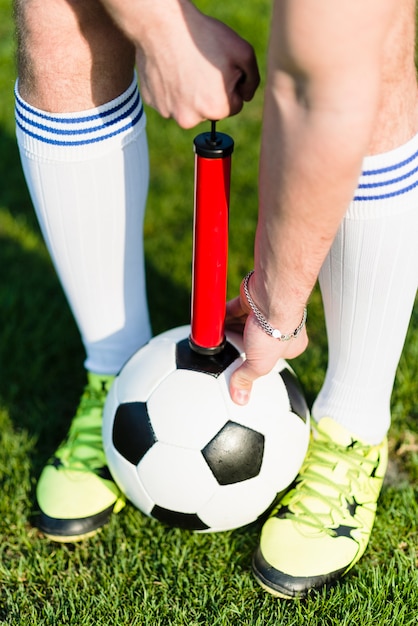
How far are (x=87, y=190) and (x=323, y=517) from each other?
1.09 meters

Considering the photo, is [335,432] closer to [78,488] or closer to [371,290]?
[371,290]

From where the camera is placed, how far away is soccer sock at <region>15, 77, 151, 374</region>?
1.98 metres

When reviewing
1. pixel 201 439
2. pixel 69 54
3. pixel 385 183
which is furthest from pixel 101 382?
pixel 385 183

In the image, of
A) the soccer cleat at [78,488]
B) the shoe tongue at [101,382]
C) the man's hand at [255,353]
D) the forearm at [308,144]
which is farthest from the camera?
the shoe tongue at [101,382]

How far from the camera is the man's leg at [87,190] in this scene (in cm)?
188

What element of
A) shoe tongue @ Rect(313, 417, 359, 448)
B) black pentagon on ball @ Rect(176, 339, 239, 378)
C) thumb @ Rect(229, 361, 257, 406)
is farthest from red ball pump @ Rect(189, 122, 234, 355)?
shoe tongue @ Rect(313, 417, 359, 448)

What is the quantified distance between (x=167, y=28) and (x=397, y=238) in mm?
705

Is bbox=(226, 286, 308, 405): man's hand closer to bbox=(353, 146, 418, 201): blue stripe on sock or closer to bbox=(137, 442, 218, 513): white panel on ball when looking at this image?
bbox=(137, 442, 218, 513): white panel on ball

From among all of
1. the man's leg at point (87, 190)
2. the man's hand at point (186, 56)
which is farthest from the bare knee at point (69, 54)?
the man's hand at point (186, 56)

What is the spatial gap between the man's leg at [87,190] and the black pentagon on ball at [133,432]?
0.25m

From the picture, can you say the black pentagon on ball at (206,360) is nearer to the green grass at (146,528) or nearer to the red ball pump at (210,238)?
the red ball pump at (210,238)

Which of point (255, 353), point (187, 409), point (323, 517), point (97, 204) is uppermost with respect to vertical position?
point (97, 204)

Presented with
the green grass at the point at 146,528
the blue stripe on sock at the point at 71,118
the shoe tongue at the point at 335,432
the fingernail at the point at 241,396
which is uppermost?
the blue stripe on sock at the point at 71,118

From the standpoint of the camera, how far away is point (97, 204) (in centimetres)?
210
